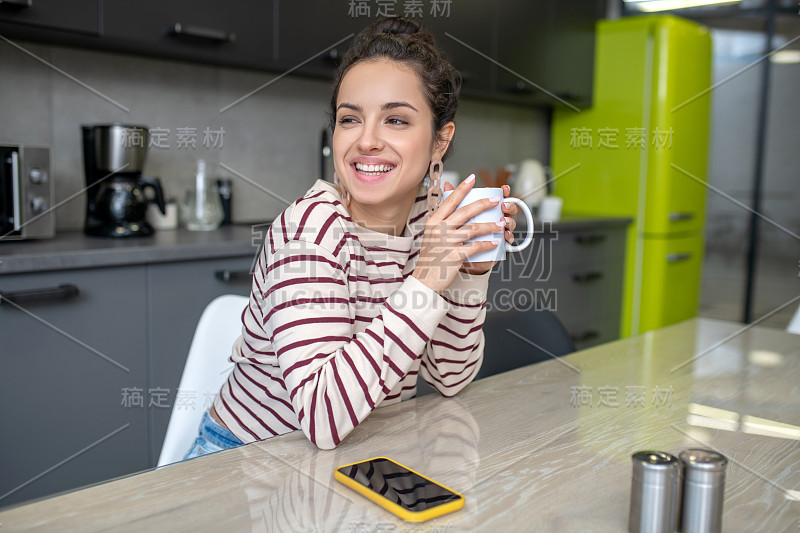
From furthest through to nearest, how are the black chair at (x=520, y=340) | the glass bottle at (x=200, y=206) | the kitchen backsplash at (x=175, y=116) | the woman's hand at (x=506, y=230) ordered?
the glass bottle at (x=200, y=206) → the kitchen backsplash at (x=175, y=116) → the black chair at (x=520, y=340) → the woman's hand at (x=506, y=230)

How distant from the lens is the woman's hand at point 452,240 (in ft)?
2.81

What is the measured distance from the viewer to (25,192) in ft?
5.68

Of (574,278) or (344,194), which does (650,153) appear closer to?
(574,278)

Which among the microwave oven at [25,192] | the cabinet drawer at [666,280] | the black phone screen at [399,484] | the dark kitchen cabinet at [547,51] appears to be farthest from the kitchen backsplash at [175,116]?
the cabinet drawer at [666,280]

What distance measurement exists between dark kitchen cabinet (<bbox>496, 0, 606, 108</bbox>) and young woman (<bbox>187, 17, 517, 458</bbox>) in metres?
2.25

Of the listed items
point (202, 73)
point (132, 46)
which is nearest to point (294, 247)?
point (132, 46)

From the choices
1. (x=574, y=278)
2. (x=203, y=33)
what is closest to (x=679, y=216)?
(x=574, y=278)

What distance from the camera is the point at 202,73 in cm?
241

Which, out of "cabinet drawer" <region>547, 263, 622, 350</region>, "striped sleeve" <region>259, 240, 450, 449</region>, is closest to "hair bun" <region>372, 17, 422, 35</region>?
"striped sleeve" <region>259, 240, 450, 449</region>

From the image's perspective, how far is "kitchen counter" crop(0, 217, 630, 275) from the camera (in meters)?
1.54

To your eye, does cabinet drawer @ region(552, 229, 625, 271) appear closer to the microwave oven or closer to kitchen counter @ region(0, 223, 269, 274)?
kitchen counter @ region(0, 223, 269, 274)

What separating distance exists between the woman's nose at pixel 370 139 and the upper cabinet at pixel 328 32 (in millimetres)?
865

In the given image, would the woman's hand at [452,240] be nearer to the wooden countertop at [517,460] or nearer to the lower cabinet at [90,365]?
the wooden countertop at [517,460]

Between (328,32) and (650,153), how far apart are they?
6.43 ft
